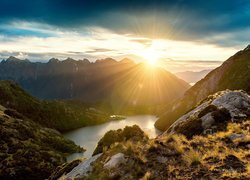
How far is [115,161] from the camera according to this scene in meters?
27.9

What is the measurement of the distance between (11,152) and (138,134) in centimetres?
Result: 16759

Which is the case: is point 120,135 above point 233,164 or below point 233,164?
below

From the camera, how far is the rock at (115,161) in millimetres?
27478

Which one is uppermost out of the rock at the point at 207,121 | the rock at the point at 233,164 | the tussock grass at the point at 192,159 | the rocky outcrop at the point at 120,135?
the rock at the point at 233,164

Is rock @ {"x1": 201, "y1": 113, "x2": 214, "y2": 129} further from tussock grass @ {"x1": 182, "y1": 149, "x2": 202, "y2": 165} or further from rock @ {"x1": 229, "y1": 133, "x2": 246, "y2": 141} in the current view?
tussock grass @ {"x1": 182, "y1": 149, "x2": 202, "y2": 165}

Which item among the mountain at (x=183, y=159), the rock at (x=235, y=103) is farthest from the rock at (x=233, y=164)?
the rock at (x=235, y=103)

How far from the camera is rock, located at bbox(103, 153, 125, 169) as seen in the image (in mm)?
27478

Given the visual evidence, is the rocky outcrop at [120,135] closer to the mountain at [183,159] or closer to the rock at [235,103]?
the mountain at [183,159]

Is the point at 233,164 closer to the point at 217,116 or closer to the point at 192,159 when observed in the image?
the point at 192,159

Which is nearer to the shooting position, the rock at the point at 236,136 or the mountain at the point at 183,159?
the mountain at the point at 183,159

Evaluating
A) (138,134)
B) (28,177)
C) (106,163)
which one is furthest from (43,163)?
(106,163)

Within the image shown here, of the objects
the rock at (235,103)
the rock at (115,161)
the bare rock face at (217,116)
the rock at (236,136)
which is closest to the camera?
the rock at (115,161)

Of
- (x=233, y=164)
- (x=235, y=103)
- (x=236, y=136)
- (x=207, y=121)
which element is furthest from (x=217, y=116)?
(x=233, y=164)

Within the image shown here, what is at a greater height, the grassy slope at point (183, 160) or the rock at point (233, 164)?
the rock at point (233, 164)
